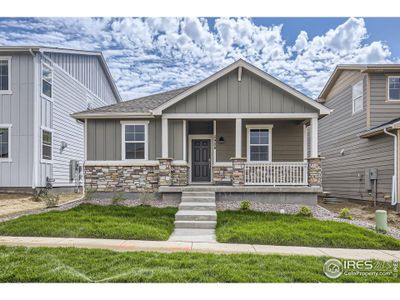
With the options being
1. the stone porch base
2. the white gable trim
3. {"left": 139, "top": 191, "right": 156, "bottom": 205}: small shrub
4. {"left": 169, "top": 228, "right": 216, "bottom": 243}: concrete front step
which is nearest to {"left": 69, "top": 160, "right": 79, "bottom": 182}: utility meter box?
{"left": 139, "top": 191, "right": 156, "bottom": 205}: small shrub

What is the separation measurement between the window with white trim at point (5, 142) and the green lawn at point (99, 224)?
4.88m

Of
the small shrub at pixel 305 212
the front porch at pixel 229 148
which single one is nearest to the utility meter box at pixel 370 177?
the front porch at pixel 229 148

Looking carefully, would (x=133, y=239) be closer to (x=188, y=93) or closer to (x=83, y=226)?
(x=83, y=226)

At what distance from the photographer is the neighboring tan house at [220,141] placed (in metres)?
9.70

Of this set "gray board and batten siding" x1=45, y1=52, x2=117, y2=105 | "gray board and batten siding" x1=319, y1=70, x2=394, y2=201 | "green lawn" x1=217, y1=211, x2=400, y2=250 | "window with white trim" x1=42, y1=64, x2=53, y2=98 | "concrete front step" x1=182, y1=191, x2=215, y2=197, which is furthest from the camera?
"gray board and batten siding" x1=45, y1=52, x2=117, y2=105

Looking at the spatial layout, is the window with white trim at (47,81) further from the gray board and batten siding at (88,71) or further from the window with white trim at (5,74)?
the window with white trim at (5,74)

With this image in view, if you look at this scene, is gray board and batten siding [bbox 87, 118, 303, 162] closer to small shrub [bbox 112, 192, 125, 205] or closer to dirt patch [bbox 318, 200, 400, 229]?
small shrub [bbox 112, 192, 125, 205]

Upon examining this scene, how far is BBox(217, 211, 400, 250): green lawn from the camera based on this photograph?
577 centimetres

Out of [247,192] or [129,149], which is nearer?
[247,192]

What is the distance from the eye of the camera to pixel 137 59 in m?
6.64

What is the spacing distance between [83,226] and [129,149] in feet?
14.6

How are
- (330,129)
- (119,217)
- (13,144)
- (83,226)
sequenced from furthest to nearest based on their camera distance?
1. (330,129)
2. (13,144)
3. (119,217)
4. (83,226)

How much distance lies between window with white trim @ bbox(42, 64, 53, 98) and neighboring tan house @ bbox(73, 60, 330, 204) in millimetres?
2632

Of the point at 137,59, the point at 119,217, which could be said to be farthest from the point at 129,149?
the point at 137,59
